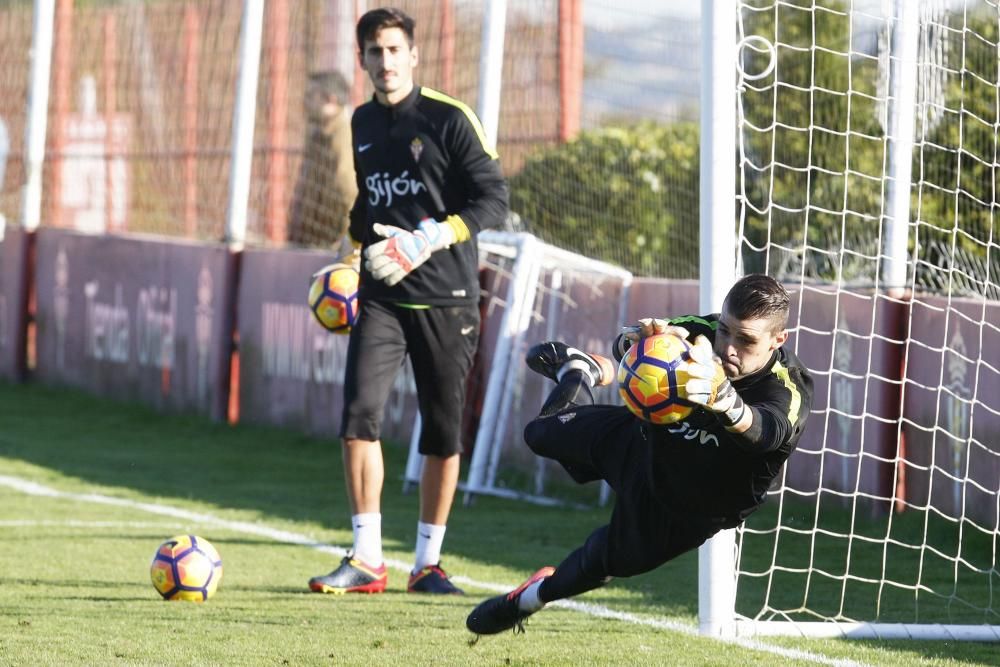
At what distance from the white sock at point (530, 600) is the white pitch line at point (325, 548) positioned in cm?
82

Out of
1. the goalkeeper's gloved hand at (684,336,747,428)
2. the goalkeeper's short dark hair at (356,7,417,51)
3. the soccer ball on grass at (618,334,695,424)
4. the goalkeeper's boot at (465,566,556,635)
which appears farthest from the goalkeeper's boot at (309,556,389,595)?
the goalkeeper's gloved hand at (684,336,747,428)

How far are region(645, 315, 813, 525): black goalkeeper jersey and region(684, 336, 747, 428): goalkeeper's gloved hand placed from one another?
0.22 meters

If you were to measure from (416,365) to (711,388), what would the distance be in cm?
257

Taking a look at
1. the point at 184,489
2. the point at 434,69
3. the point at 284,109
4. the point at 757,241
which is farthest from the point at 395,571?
the point at 284,109

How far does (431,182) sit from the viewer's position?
22.6 feet

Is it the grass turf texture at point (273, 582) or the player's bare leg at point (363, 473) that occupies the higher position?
the player's bare leg at point (363, 473)

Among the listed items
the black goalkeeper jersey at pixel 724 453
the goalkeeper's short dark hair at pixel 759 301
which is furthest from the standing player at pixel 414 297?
the goalkeeper's short dark hair at pixel 759 301

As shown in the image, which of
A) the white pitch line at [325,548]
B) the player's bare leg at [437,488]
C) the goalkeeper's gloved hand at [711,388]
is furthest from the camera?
the player's bare leg at [437,488]

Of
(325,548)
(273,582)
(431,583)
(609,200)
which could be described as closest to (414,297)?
(431,583)

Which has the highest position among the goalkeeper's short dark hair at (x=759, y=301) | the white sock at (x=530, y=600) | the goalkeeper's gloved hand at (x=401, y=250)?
the goalkeeper's gloved hand at (x=401, y=250)

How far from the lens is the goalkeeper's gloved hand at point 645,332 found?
498 centimetres

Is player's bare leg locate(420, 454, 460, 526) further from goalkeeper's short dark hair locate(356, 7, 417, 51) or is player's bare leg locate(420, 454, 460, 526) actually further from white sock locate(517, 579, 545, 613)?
goalkeeper's short dark hair locate(356, 7, 417, 51)

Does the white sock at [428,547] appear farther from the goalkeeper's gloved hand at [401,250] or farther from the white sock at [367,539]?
Result: the goalkeeper's gloved hand at [401,250]

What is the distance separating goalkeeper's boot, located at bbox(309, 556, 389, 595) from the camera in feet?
22.1
